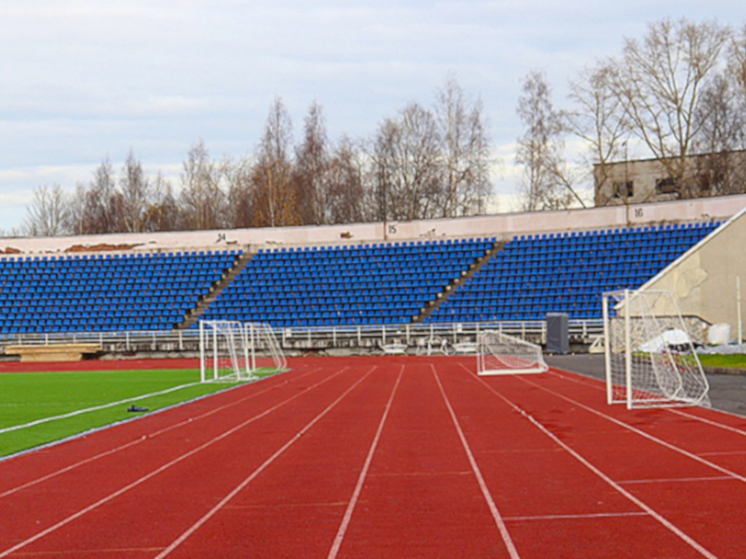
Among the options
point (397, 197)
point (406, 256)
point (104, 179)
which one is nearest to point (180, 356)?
point (406, 256)

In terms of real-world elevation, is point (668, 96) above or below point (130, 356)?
above

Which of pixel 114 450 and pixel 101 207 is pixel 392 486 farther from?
pixel 101 207

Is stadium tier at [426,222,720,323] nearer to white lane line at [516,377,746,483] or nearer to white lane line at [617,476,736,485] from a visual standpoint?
white lane line at [516,377,746,483]

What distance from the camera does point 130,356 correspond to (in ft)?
118

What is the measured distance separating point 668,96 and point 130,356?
1118 inches

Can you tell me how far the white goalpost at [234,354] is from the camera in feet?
76.0

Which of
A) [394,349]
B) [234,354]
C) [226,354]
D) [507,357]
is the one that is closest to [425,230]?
[394,349]

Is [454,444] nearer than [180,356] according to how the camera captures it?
Yes

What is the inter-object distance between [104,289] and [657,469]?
35.8 meters

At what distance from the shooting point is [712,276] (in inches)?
1184

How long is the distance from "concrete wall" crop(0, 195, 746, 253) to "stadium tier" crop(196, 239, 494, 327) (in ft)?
2.84

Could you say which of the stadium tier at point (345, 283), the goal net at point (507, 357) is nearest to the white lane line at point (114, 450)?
the goal net at point (507, 357)

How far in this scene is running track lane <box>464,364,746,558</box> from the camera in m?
6.12

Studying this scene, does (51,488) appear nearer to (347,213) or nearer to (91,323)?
(91,323)
